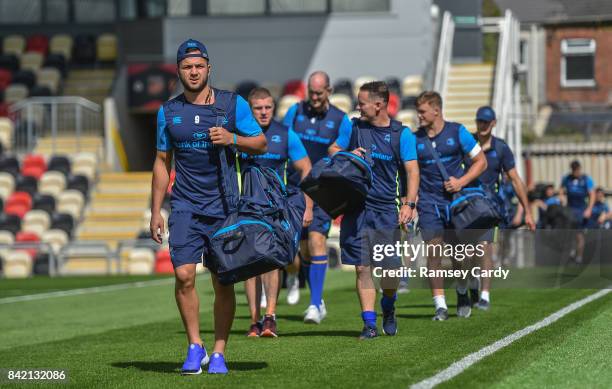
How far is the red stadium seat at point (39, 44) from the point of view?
38.6 m

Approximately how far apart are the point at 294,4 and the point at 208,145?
28.4 metres

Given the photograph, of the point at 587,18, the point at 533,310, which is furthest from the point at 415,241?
the point at 587,18

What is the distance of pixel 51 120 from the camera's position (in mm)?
33688

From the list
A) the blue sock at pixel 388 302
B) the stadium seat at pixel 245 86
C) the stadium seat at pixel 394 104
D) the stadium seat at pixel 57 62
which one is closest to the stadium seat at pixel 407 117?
the stadium seat at pixel 394 104

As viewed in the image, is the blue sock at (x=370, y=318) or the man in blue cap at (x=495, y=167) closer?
the blue sock at (x=370, y=318)

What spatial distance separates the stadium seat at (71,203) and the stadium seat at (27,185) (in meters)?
0.58

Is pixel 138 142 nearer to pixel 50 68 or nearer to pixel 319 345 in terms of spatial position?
pixel 50 68

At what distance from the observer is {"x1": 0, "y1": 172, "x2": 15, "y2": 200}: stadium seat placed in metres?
31.3

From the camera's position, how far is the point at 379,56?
1436 inches

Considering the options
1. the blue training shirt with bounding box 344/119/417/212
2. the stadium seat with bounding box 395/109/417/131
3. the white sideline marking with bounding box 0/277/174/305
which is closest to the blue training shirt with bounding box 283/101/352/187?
the blue training shirt with bounding box 344/119/417/212

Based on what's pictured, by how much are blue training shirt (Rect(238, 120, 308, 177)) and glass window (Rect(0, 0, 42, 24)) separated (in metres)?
28.3

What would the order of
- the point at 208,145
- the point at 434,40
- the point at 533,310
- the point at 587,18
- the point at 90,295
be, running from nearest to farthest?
the point at 208,145
the point at 533,310
the point at 90,295
the point at 434,40
the point at 587,18

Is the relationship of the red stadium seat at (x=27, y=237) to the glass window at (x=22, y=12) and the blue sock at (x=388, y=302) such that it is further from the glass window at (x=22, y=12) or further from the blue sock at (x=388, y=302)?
the blue sock at (x=388, y=302)

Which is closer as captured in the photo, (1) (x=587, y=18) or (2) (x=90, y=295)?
(2) (x=90, y=295)
